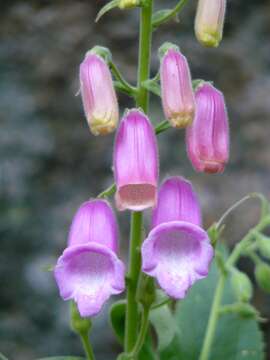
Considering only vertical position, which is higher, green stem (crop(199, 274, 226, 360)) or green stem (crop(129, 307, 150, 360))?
green stem (crop(129, 307, 150, 360))

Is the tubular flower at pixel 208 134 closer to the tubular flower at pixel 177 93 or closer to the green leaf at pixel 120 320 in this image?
the tubular flower at pixel 177 93

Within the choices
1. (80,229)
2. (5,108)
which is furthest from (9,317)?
(80,229)

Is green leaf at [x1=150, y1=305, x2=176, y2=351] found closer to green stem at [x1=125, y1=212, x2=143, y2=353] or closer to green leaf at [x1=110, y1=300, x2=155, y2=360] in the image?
green leaf at [x1=110, y1=300, x2=155, y2=360]

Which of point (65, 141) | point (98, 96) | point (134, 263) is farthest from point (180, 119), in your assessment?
point (65, 141)

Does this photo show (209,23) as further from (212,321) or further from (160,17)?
(212,321)

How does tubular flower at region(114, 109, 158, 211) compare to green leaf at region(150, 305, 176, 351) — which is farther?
green leaf at region(150, 305, 176, 351)

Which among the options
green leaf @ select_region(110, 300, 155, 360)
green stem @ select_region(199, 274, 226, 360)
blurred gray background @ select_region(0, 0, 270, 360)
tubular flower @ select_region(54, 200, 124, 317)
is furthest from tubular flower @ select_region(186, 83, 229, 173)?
blurred gray background @ select_region(0, 0, 270, 360)

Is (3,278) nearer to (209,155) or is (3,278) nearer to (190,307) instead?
(190,307)

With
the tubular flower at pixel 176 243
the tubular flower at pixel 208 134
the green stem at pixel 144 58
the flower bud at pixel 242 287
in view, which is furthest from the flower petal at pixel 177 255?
the flower bud at pixel 242 287
